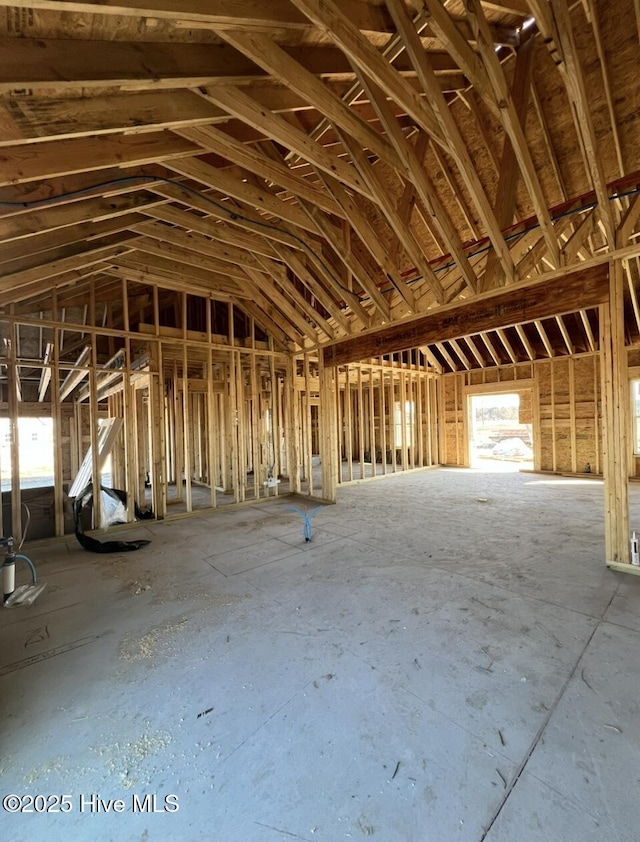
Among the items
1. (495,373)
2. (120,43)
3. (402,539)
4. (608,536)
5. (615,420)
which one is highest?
(120,43)

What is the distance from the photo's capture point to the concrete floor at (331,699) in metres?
1.31

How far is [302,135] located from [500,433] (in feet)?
68.0

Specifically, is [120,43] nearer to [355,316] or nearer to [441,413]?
[355,316]

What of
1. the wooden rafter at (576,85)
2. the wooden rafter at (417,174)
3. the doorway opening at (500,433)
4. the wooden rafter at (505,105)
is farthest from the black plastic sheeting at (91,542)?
the doorway opening at (500,433)

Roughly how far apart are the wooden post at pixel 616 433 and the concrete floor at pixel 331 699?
1.09 feet

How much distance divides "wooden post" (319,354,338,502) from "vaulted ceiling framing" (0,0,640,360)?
3.92ft

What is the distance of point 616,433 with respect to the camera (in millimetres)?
3412

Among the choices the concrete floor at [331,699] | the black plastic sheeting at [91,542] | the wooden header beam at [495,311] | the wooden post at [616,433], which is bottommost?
the concrete floor at [331,699]

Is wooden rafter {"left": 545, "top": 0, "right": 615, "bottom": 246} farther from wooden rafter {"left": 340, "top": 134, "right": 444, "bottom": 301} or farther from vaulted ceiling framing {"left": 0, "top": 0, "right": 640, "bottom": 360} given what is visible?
wooden rafter {"left": 340, "top": 134, "right": 444, "bottom": 301}

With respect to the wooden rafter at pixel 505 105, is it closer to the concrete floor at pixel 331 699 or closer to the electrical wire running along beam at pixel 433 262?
the electrical wire running along beam at pixel 433 262

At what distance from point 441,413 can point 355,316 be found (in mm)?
6154

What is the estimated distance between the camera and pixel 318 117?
349 cm

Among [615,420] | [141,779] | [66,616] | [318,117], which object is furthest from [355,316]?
[141,779]

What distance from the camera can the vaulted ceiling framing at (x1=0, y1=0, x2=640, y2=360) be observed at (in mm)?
2016
